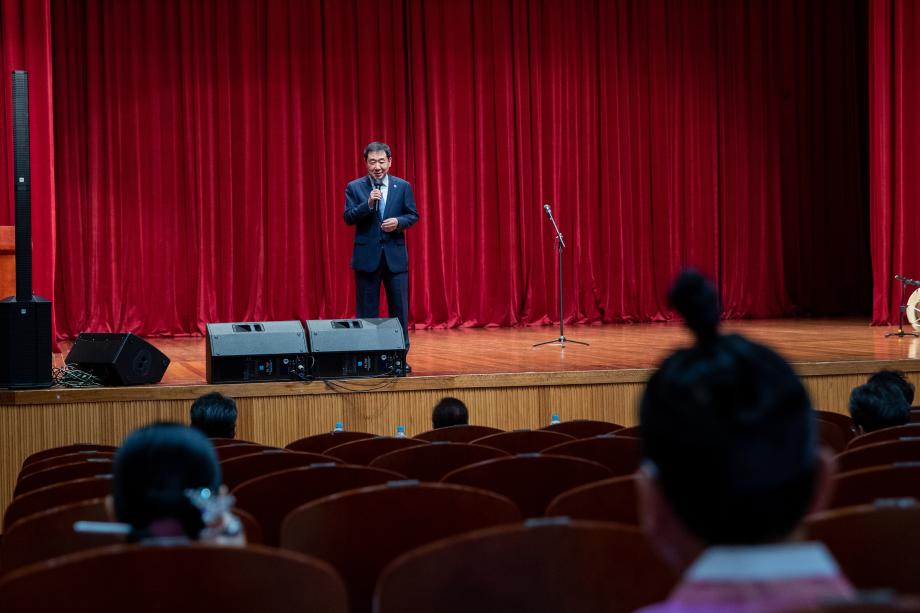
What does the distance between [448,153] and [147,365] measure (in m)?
6.37

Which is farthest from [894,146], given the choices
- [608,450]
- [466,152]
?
[608,450]

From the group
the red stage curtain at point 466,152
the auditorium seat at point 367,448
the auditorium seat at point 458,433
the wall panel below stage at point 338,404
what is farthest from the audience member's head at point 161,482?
the red stage curtain at point 466,152

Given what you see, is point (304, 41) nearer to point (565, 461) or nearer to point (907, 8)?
point (907, 8)

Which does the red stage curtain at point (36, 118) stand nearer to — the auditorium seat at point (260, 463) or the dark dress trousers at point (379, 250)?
the dark dress trousers at point (379, 250)

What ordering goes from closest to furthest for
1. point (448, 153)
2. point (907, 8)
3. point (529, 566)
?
point (529, 566) < point (907, 8) < point (448, 153)

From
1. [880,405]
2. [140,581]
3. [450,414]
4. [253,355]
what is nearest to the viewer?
[140,581]

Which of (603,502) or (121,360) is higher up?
(121,360)

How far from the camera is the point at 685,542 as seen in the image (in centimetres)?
109

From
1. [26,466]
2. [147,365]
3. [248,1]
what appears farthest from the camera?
[248,1]

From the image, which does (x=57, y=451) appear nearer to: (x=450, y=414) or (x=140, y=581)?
(x=450, y=414)

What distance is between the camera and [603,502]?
2.09 m

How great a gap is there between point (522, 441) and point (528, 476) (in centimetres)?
99

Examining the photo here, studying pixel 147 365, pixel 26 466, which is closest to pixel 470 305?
pixel 147 365

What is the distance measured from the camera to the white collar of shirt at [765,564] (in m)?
1.00
